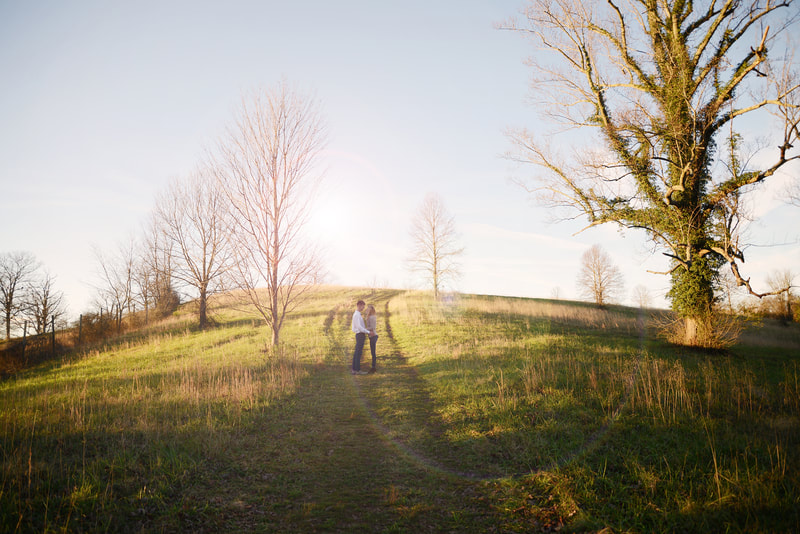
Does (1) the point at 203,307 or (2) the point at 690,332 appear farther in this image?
A: (1) the point at 203,307

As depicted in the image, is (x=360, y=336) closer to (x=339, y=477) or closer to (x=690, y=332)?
(x=339, y=477)

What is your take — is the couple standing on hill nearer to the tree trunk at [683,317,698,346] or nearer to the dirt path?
the dirt path

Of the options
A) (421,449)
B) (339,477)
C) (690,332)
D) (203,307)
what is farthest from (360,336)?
(203,307)

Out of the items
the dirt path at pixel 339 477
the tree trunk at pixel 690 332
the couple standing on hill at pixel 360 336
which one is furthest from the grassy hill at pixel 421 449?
the tree trunk at pixel 690 332

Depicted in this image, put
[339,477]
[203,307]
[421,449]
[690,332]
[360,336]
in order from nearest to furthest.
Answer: [339,477]
[421,449]
[360,336]
[690,332]
[203,307]

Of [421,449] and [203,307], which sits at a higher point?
[203,307]

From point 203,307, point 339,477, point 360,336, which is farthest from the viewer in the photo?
point 203,307

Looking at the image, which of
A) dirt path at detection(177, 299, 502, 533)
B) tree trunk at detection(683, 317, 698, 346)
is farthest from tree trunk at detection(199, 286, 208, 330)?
tree trunk at detection(683, 317, 698, 346)

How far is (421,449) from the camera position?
6152mm

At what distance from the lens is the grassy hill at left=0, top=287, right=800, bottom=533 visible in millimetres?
4039

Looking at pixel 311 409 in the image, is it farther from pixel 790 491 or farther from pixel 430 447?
pixel 790 491

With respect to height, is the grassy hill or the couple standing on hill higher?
the couple standing on hill

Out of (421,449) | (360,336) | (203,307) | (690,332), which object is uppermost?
(203,307)

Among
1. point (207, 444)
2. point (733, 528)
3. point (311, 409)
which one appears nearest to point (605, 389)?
point (733, 528)
